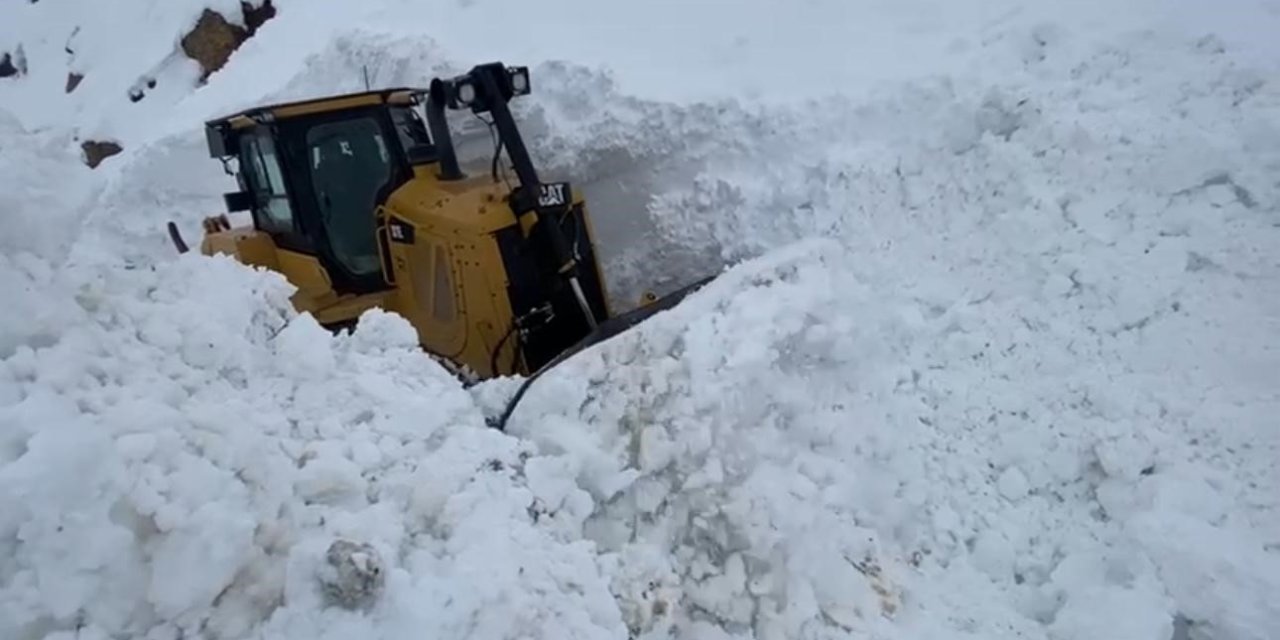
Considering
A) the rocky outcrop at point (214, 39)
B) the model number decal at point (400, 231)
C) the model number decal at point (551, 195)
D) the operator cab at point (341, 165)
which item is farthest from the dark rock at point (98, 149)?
the model number decal at point (551, 195)

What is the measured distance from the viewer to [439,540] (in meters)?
2.67

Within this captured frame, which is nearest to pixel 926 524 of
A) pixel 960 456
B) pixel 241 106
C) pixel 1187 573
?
pixel 960 456

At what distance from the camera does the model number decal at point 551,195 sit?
4.95 metres

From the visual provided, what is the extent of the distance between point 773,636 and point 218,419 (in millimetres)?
1730

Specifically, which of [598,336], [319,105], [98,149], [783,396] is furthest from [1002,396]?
[98,149]

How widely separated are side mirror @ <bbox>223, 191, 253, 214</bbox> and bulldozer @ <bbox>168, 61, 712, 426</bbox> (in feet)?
0.11

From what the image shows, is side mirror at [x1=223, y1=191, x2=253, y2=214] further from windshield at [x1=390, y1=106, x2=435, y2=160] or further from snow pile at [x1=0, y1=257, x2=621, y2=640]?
snow pile at [x1=0, y1=257, x2=621, y2=640]

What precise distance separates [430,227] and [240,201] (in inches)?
66.7

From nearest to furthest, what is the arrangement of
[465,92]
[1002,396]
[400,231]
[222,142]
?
[1002,396] → [465,92] → [400,231] → [222,142]

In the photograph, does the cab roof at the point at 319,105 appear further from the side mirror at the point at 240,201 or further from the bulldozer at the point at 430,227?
the side mirror at the point at 240,201

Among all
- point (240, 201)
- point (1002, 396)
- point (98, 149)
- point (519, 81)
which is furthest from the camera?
point (98, 149)

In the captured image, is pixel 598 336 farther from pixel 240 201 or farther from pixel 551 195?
pixel 240 201

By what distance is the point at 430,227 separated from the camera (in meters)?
5.01

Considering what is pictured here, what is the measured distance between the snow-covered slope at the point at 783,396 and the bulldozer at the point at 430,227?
102cm
